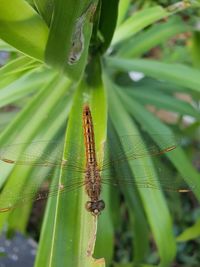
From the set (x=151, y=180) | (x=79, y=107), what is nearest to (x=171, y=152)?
(x=151, y=180)

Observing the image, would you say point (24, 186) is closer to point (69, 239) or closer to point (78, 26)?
point (69, 239)

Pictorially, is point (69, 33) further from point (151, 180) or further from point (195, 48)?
point (195, 48)

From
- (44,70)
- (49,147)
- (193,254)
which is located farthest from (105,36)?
(193,254)

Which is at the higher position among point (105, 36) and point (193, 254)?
point (105, 36)

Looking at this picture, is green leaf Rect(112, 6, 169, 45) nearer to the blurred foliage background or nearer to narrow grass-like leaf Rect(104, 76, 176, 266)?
the blurred foliage background

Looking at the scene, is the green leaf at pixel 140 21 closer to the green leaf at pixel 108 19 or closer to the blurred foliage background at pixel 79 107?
the blurred foliage background at pixel 79 107

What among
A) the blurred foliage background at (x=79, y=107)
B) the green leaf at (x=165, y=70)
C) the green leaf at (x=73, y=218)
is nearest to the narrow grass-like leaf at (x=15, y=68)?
the blurred foliage background at (x=79, y=107)

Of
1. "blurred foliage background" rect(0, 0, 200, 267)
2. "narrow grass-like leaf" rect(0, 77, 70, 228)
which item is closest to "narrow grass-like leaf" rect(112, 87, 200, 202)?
"blurred foliage background" rect(0, 0, 200, 267)
